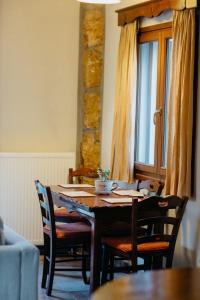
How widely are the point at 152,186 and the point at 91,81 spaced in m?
1.55

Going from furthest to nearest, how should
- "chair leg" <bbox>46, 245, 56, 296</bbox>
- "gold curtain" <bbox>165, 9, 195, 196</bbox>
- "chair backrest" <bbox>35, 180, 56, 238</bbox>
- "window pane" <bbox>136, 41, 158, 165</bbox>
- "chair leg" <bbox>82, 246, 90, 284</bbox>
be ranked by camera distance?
1. "window pane" <bbox>136, 41, 158, 165</bbox>
2. "chair leg" <bbox>82, 246, 90, 284</bbox>
3. "chair leg" <bbox>46, 245, 56, 296</bbox>
4. "chair backrest" <bbox>35, 180, 56, 238</bbox>
5. "gold curtain" <bbox>165, 9, 195, 196</bbox>

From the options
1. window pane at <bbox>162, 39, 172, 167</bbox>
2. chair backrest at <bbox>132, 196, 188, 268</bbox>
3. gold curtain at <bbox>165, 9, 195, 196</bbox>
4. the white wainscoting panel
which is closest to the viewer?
chair backrest at <bbox>132, 196, 188, 268</bbox>

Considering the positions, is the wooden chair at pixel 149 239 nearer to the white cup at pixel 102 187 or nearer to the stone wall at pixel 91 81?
the white cup at pixel 102 187

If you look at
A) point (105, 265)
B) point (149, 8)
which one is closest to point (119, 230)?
point (105, 265)

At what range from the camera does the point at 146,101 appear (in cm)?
520

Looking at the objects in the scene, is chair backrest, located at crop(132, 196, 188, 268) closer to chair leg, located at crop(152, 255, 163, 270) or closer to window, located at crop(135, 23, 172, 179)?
chair leg, located at crop(152, 255, 163, 270)

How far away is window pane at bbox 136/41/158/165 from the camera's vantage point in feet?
16.7

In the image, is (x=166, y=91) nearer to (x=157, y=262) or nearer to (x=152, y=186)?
(x=152, y=186)

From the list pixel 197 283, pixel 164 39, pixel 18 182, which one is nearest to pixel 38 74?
pixel 18 182

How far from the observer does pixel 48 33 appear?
229 inches

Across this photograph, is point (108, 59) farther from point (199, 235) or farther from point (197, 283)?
point (197, 283)

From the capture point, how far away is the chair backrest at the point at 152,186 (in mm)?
4629

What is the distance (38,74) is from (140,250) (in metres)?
2.35

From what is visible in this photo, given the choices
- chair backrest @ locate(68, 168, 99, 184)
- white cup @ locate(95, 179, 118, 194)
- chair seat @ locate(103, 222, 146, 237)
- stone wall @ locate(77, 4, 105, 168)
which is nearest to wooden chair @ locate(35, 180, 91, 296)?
chair seat @ locate(103, 222, 146, 237)
